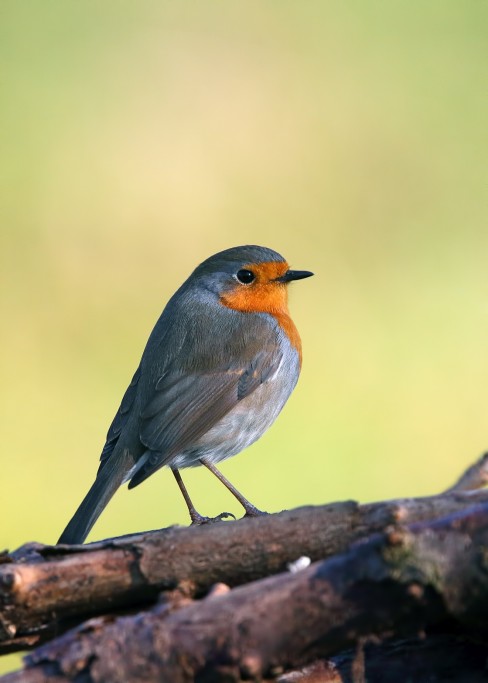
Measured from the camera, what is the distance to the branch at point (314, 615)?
1671mm

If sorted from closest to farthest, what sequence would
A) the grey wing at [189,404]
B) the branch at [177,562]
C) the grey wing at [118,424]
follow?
the branch at [177,562], the grey wing at [189,404], the grey wing at [118,424]

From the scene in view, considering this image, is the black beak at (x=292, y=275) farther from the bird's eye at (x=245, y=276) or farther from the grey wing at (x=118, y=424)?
the grey wing at (x=118, y=424)

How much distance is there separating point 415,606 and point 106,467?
1.83 meters

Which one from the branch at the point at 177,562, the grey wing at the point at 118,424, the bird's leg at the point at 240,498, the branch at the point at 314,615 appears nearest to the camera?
the branch at the point at 314,615

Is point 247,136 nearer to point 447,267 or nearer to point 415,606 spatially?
point 447,267

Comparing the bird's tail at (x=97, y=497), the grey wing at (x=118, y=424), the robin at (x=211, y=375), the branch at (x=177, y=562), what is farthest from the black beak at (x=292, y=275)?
the branch at (x=177, y=562)

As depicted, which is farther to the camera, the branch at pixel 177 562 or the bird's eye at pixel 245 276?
the bird's eye at pixel 245 276

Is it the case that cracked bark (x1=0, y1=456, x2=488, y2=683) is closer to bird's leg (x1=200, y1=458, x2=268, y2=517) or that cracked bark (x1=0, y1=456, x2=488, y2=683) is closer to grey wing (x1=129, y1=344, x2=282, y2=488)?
grey wing (x1=129, y1=344, x2=282, y2=488)

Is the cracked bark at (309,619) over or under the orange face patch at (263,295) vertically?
under

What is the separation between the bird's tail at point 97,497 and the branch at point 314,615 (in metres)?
1.15

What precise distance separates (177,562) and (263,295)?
6.78 feet

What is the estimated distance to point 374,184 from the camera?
662cm

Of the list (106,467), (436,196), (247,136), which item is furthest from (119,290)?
(106,467)

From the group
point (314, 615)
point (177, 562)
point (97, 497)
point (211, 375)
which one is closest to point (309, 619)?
point (314, 615)
